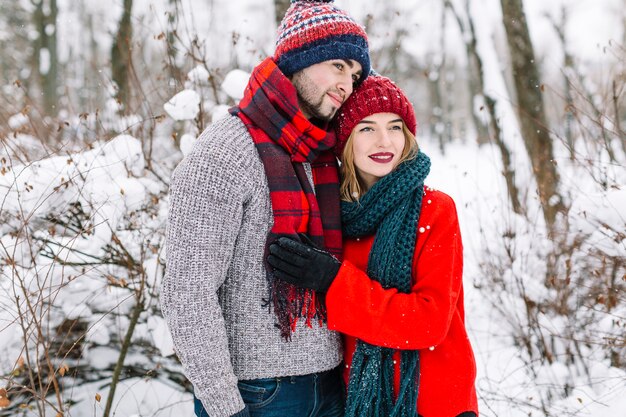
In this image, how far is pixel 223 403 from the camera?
63.0 inches

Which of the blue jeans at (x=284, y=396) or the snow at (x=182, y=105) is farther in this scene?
the snow at (x=182, y=105)

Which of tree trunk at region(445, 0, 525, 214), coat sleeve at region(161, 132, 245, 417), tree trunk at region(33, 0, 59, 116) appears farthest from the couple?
tree trunk at region(33, 0, 59, 116)

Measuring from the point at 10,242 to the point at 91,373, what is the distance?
1.35 metres

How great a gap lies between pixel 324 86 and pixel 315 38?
19 cm

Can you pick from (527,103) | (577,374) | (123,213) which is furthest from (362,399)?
(527,103)

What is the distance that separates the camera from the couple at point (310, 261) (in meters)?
1.59

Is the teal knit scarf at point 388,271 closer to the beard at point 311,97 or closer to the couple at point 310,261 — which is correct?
the couple at point 310,261

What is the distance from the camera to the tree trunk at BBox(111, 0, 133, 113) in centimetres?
408

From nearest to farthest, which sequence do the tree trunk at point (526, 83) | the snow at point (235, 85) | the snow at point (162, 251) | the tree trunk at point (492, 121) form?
the snow at point (162, 251) < the snow at point (235, 85) < the tree trunk at point (492, 121) < the tree trunk at point (526, 83)

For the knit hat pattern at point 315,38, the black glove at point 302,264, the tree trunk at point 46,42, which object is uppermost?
the tree trunk at point 46,42

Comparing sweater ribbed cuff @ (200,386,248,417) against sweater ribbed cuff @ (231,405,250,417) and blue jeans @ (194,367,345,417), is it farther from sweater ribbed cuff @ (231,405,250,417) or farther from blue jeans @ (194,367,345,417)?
blue jeans @ (194,367,345,417)

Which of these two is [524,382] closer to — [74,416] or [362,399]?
[362,399]

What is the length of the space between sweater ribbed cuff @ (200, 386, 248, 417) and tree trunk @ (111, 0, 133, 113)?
9.49 ft

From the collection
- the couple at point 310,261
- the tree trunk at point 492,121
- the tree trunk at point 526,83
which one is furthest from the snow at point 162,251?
the couple at point 310,261
